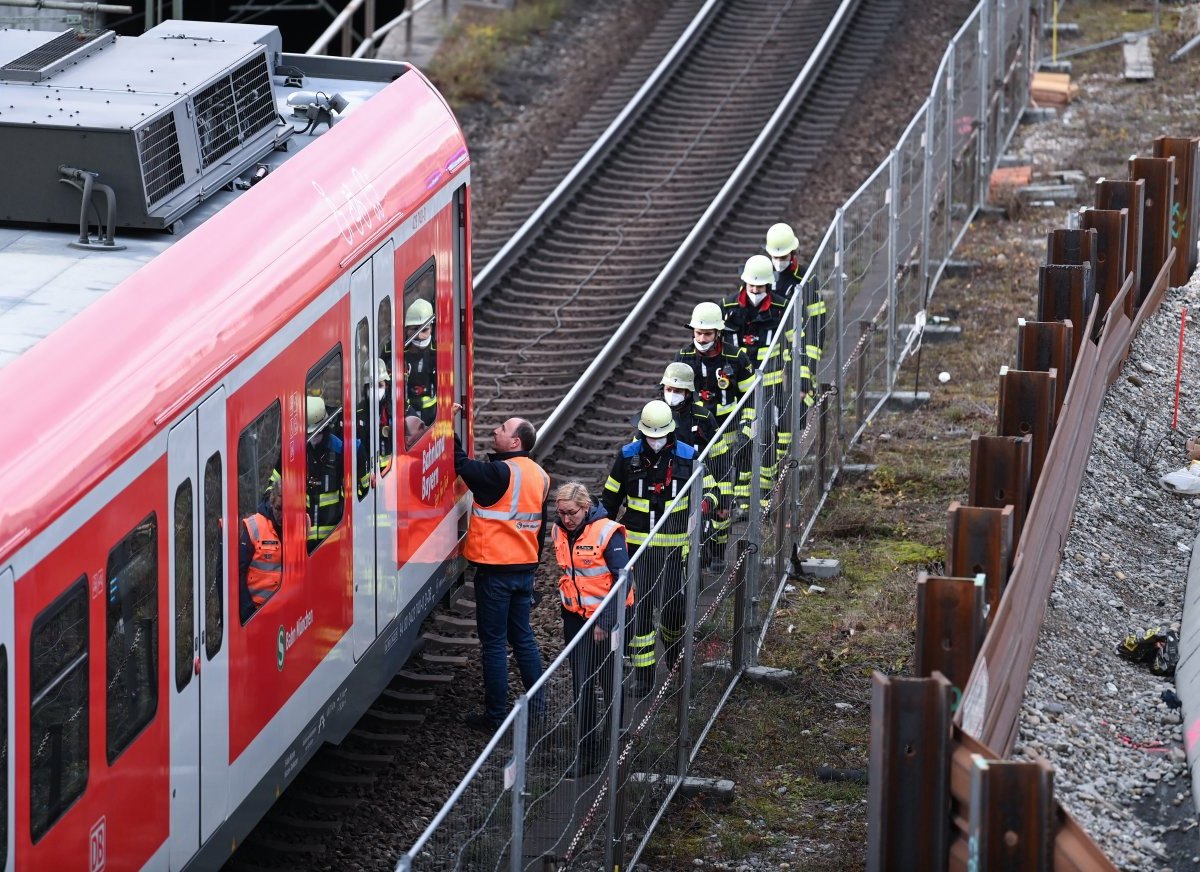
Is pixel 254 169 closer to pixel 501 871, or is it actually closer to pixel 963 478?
pixel 501 871

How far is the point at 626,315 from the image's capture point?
16.8 meters

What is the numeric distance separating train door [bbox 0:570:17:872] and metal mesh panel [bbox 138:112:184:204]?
2.77 meters

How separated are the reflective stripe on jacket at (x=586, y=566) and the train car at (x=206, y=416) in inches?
38.4

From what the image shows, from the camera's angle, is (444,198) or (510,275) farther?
(510,275)

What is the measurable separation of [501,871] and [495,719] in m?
3.13

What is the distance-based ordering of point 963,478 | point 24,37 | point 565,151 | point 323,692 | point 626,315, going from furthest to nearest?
point 565,151 < point 626,315 < point 963,478 < point 24,37 < point 323,692

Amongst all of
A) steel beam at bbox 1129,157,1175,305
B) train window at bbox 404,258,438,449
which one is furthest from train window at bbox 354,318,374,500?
steel beam at bbox 1129,157,1175,305

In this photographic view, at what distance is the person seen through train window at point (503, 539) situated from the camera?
35.0 ft

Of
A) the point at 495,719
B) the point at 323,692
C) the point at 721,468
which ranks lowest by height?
the point at 495,719

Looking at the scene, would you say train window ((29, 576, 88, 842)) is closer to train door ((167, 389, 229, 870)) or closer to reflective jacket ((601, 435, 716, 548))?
train door ((167, 389, 229, 870))

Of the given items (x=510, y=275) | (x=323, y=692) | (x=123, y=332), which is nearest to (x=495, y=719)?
(x=323, y=692)

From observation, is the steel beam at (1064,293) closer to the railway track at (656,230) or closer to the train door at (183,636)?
the railway track at (656,230)

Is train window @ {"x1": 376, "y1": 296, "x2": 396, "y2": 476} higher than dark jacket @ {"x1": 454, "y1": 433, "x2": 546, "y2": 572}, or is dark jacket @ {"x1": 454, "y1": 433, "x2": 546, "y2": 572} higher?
train window @ {"x1": 376, "y1": 296, "x2": 396, "y2": 476}

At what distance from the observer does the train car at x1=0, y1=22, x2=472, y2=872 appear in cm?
703
